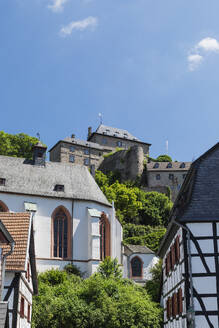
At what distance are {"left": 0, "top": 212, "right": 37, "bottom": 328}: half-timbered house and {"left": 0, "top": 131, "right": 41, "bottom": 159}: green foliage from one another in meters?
60.9

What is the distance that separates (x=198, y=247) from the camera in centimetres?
1850

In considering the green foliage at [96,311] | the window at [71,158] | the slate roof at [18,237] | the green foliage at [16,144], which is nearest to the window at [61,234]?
the green foliage at [96,311]

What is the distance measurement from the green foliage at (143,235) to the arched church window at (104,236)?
48.5 feet

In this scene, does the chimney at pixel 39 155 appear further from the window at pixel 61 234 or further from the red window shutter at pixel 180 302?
the red window shutter at pixel 180 302

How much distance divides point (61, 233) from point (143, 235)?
961 inches

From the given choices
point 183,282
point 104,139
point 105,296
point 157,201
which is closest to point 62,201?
point 105,296

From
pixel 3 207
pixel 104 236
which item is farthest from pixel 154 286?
pixel 3 207

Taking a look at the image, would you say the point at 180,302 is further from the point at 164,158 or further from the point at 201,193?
the point at 164,158

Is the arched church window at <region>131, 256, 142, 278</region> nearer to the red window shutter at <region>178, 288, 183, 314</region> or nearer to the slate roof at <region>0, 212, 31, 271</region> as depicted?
the red window shutter at <region>178, 288, 183, 314</region>

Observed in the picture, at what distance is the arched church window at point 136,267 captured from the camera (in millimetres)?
49969

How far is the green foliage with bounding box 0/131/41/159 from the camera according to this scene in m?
80.0

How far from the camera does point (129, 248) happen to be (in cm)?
5128

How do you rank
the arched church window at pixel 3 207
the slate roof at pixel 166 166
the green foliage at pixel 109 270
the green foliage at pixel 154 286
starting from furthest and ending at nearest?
the slate roof at pixel 166 166 < the arched church window at pixel 3 207 < the green foliage at pixel 109 270 < the green foliage at pixel 154 286

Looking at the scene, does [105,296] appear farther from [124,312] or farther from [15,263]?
[15,263]
